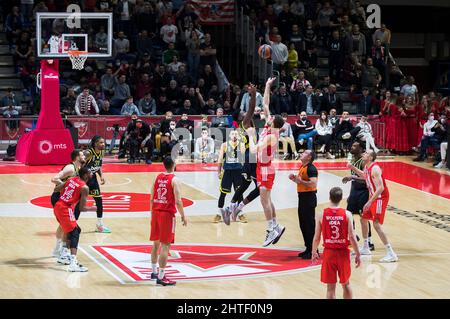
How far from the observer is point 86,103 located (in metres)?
27.8

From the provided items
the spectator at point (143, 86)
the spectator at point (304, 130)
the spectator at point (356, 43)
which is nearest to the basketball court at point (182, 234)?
the spectator at point (304, 130)

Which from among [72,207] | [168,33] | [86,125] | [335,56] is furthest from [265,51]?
[72,207]

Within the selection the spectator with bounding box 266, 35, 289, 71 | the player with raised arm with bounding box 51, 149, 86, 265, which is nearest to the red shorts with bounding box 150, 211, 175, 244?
the player with raised arm with bounding box 51, 149, 86, 265

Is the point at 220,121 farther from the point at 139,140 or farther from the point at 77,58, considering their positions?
the point at 77,58

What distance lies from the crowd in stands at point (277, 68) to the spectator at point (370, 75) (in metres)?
0.03

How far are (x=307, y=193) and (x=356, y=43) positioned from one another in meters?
18.7

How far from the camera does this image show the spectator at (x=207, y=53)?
31.4 meters

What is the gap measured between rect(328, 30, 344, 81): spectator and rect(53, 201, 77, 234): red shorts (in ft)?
64.4

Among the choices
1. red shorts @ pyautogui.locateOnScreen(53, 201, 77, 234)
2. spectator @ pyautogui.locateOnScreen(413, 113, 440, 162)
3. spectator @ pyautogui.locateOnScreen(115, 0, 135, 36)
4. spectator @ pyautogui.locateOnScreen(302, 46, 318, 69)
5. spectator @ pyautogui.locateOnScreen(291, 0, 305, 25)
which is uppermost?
spectator @ pyautogui.locateOnScreen(291, 0, 305, 25)

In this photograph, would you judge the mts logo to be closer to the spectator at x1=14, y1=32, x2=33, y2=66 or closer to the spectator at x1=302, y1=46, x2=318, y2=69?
the spectator at x1=14, y1=32, x2=33, y2=66

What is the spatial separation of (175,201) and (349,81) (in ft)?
66.2

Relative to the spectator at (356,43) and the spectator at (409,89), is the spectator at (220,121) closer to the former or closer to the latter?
the spectator at (409,89)

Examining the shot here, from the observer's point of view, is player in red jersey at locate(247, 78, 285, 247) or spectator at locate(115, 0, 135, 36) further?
spectator at locate(115, 0, 135, 36)

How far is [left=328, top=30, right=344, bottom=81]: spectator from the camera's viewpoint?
31844mm
